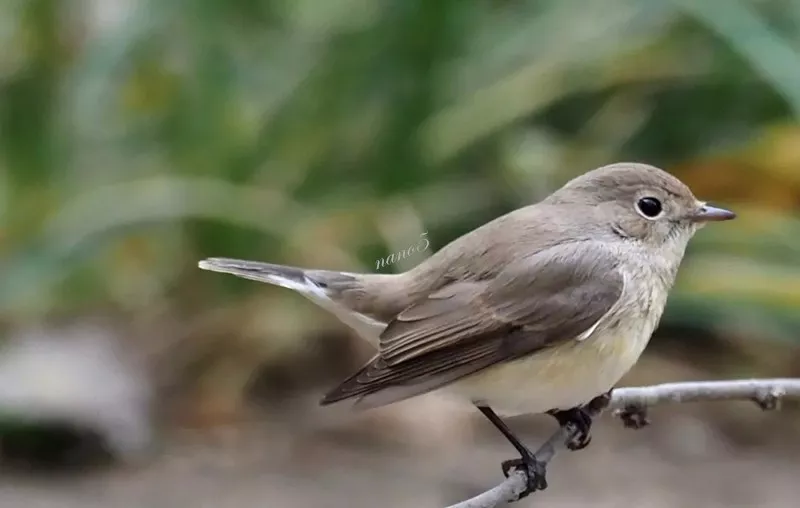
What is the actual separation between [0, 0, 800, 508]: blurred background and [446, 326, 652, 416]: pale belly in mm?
776

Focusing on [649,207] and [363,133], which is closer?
[649,207]

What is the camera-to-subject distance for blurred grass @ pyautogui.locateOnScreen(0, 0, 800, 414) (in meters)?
2.78

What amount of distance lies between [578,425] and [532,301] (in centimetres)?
22

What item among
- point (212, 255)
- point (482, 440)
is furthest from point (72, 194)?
point (482, 440)

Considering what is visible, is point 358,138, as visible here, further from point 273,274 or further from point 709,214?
point 709,214

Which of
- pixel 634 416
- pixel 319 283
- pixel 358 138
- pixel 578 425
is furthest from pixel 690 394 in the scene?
pixel 358 138

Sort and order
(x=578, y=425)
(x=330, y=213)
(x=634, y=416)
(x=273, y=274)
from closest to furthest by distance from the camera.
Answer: (x=634, y=416) → (x=578, y=425) → (x=273, y=274) → (x=330, y=213)

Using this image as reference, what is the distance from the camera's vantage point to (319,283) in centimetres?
192

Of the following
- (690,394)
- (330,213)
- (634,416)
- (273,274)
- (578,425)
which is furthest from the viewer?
(330,213)

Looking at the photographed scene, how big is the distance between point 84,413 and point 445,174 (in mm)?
1180

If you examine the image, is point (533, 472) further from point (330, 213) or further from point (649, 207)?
point (330, 213)

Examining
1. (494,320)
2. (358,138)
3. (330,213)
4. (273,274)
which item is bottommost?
(494,320)

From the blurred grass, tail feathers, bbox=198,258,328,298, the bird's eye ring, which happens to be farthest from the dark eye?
the blurred grass

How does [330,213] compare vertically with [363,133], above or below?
below
